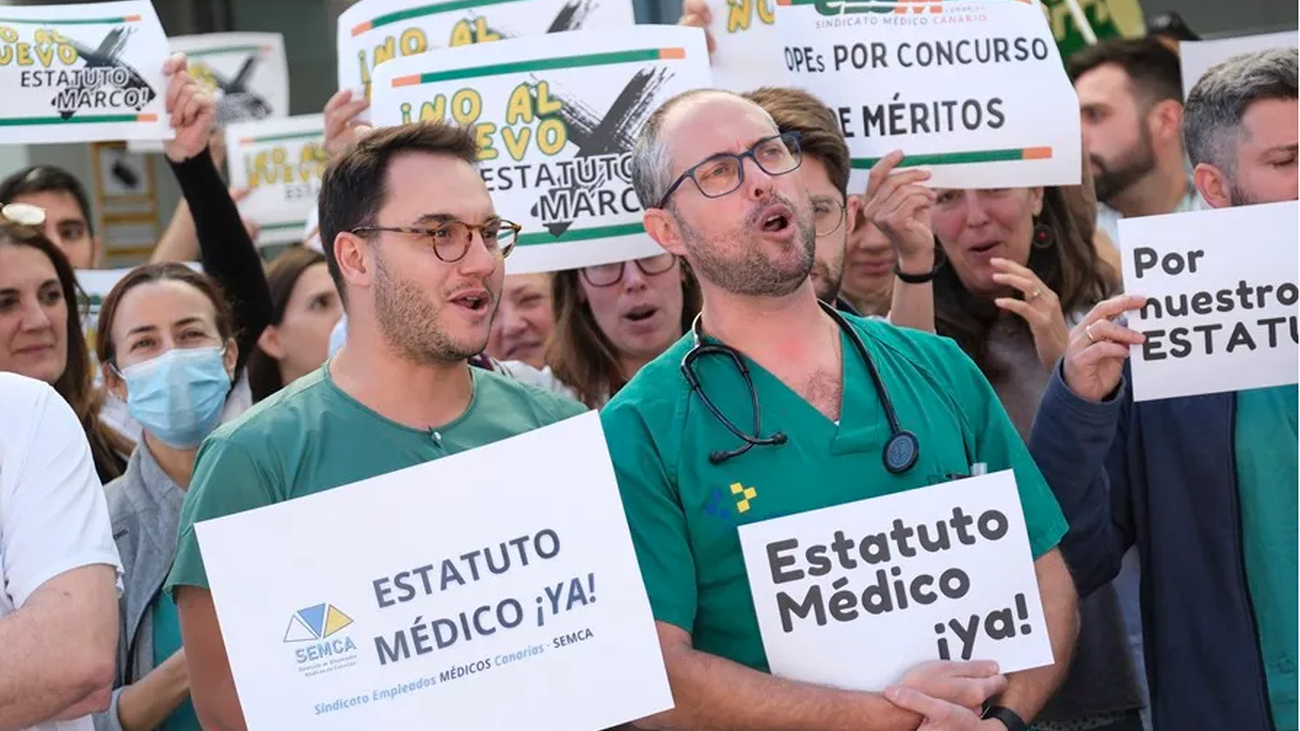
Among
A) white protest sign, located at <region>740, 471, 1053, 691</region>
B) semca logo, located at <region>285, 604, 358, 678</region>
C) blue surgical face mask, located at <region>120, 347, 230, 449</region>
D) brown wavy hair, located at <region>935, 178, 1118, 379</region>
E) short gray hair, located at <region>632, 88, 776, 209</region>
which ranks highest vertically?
short gray hair, located at <region>632, 88, 776, 209</region>

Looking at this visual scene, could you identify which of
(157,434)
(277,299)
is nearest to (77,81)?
(277,299)

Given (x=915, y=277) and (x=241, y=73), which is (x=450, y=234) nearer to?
(x=915, y=277)

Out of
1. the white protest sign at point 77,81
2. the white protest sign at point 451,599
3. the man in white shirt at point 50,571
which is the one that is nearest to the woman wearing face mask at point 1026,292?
the white protest sign at point 451,599

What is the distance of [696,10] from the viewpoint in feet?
17.4

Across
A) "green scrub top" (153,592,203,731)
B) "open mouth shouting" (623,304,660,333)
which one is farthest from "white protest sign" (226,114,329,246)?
"green scrub top" (153,592,203,731)

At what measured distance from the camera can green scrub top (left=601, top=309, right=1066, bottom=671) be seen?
3457 millimetres

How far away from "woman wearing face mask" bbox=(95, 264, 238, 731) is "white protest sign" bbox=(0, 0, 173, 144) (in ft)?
1.56

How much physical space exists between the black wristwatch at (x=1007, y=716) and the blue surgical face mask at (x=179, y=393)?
2.08 m

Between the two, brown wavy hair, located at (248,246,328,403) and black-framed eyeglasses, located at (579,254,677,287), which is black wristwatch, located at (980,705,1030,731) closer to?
black-framed eyeglasses, located at (579,254,677,287)

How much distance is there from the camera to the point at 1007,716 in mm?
3441

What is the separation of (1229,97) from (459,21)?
1.97 metres

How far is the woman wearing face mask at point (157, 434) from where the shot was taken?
4156mm

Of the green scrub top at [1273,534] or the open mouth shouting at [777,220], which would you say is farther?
the green scrub top at [1273,534]

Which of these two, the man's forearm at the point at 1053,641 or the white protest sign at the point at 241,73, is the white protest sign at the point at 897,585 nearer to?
the man's forearm at the point at 1053,641
